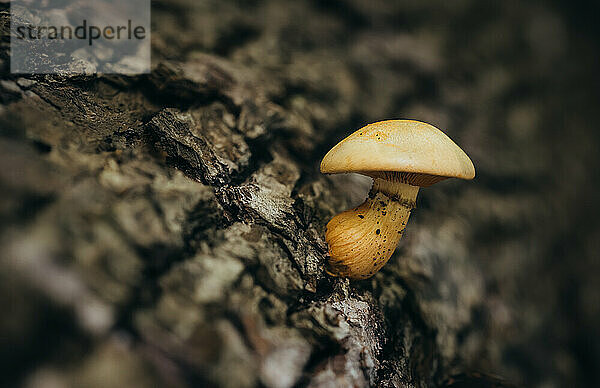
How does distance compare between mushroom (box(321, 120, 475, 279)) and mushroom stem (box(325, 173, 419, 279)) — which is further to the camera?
mushroom stem (box(325, 173, 419, 279))

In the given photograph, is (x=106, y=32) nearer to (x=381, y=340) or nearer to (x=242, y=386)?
(x=242, y=386)

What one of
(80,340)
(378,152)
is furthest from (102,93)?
(378,152)

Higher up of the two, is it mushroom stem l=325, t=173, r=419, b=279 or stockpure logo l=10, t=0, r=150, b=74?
stockpure logo l=10, t=0, r=150, b=74

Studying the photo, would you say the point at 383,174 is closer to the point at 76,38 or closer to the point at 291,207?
the point at 291,207

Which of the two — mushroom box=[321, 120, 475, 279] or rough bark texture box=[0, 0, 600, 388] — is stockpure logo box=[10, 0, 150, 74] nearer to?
rough bark texture box=[0, 0, 600, 388]

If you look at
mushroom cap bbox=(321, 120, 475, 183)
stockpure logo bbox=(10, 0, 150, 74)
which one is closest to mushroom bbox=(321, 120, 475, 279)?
mushroom cap bbox=(321, 120, 475, 183)

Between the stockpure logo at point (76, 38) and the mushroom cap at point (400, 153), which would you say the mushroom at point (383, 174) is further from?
the stockpure logo at point (76, 38)

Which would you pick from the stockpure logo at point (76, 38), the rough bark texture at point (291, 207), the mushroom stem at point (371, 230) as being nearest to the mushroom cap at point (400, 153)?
the mushroom stem at point (371, 230)

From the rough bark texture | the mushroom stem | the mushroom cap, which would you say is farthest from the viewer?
the mushroom stem
